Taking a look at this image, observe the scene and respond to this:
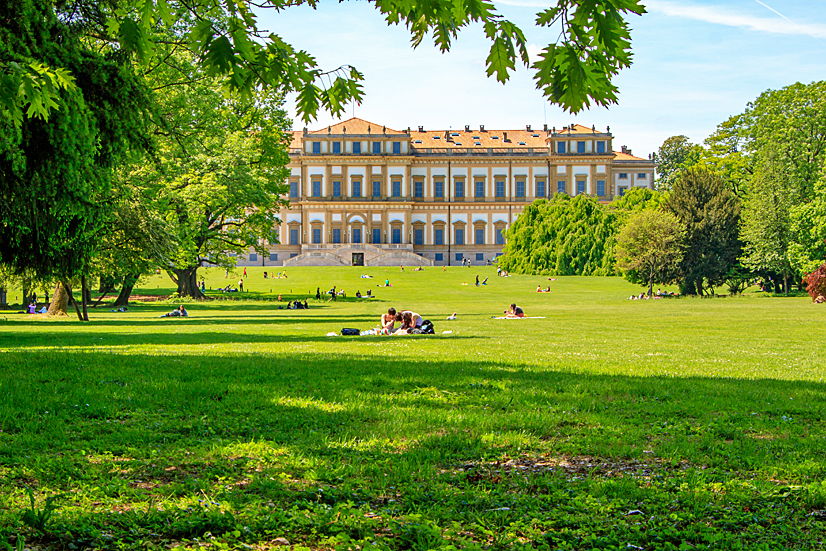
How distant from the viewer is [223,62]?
440 cm

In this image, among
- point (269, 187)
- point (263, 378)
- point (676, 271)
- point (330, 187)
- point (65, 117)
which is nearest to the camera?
point (263, 378)

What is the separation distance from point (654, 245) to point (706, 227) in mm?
4010

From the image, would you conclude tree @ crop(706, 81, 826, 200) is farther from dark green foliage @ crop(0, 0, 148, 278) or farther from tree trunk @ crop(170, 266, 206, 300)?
dark green foliage @ crop(0, 0, 148, 278)

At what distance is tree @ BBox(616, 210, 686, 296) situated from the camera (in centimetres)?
4684

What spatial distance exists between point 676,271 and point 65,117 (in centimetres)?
4422

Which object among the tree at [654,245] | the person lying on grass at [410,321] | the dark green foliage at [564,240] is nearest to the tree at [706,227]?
the tree at [654,245]

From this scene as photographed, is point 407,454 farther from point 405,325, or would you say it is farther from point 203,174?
point 203,174

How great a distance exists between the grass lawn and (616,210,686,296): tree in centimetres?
3916

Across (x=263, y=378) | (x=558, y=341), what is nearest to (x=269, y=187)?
(x=558, y=341)

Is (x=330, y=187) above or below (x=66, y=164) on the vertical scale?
above

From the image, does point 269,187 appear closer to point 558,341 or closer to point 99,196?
point 99,196

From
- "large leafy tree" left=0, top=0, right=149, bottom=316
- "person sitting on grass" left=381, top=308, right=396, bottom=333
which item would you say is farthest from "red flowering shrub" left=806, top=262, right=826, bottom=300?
"large leafy tree" left=0, top=0, right=149, bottom=316

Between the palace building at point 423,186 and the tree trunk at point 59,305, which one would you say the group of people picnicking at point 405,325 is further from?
the palace building at point 423,186

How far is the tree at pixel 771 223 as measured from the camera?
45469 mm
